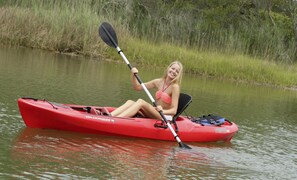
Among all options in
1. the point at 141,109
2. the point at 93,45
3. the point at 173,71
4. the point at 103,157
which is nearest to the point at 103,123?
the point at 141,109

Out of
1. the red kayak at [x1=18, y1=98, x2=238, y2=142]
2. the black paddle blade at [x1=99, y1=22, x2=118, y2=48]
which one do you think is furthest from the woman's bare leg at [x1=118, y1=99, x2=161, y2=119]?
the black paddle blade at [x1=99, y1=22, x2=118, y2=48]

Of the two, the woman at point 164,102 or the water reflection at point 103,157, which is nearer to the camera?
the water reflection at point 103,157

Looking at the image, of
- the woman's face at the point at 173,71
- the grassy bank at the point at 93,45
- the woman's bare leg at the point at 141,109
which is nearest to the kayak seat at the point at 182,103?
the woman's bare leg at the point at 141,109

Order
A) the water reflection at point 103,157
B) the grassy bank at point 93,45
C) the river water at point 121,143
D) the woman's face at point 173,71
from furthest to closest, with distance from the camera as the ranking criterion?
the grassy bank at point 93,45
the woman's face at point 173,71
the river water at point 121,143
the water reflection at point 103,157

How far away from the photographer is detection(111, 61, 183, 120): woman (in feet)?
27.3

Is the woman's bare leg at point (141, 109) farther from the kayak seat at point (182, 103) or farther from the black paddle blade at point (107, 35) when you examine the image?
the black paddle blade at point (107, 35)

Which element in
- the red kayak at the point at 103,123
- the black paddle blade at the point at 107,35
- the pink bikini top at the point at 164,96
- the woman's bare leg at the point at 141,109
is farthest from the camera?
the black paddle blade at the point at 107,35

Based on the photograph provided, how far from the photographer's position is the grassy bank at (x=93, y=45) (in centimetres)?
1825

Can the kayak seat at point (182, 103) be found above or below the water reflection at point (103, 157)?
above

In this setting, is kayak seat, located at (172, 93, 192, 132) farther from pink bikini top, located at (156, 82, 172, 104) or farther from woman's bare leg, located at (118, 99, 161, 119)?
woman's bare leg, located at (118, 99, 161, 119)

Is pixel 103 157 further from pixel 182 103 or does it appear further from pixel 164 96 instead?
pixel 182 103

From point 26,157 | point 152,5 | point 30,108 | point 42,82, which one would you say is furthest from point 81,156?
point 152,5

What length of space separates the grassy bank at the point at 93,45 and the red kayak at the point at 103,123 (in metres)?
9.77

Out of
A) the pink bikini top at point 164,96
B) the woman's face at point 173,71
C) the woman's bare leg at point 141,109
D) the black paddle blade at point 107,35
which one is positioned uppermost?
the black paddle blade at point 107,35
